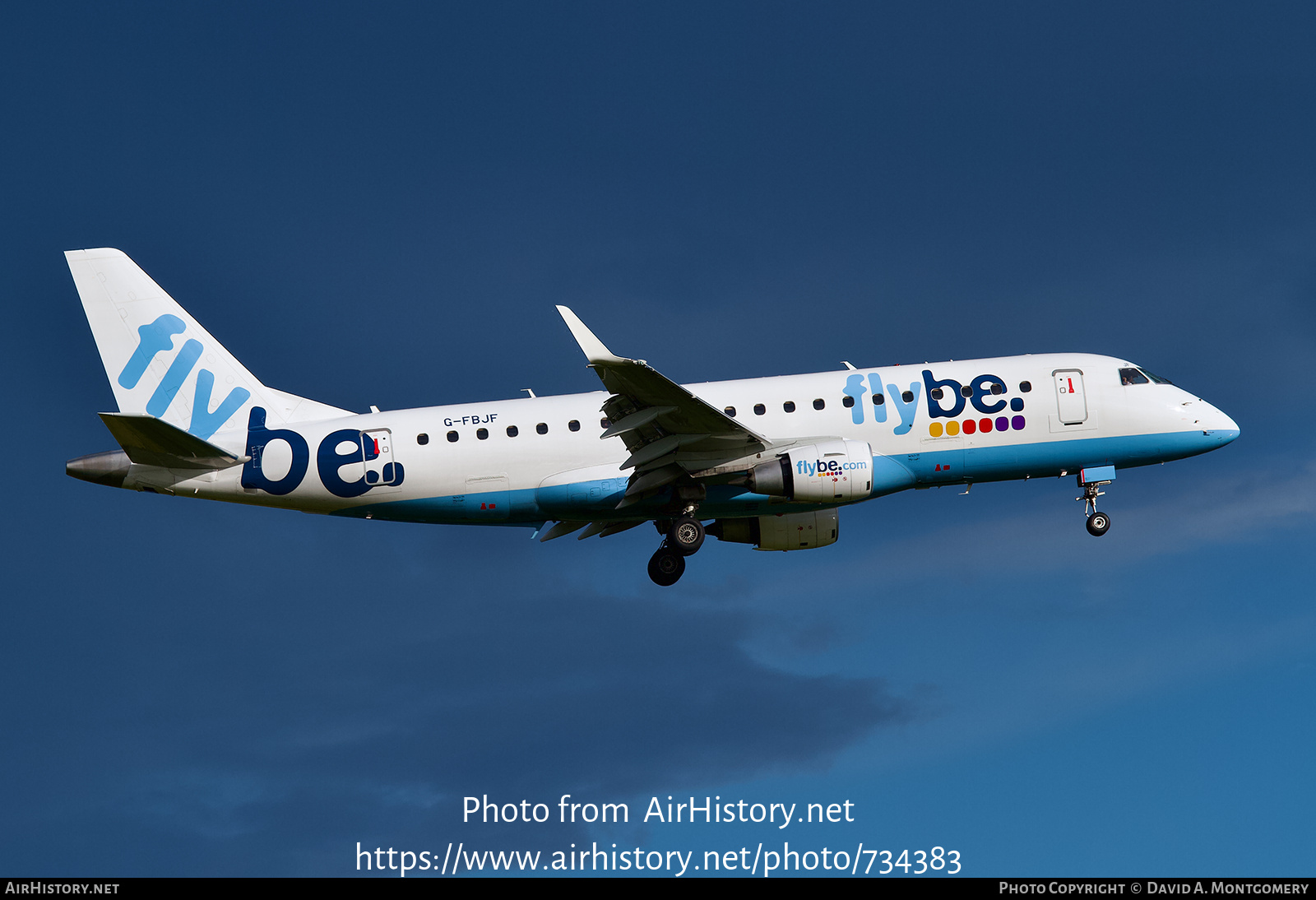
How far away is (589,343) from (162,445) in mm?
13141

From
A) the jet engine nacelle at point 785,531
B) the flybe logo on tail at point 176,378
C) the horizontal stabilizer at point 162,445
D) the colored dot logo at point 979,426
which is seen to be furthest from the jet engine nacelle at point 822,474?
the flybe logo on tail at point 176,378

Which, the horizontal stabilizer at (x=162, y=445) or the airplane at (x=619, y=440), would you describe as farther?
the airplane at (x=619, y=440)

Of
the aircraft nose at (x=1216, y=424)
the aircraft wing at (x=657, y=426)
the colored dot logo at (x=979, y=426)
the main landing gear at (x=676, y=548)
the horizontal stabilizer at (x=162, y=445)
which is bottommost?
the main landing gear at (x=676, y=548)

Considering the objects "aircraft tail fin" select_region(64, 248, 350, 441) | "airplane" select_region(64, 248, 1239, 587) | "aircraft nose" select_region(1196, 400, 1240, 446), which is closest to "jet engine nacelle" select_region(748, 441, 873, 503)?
"airplane" select_region(64, 248, 1239, 587)

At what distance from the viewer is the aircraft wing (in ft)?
122

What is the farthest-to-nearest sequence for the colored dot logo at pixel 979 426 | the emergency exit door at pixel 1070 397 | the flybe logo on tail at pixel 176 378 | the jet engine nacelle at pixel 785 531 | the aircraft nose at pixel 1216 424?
the jet engine nacelle at pixel 785 531 < the aircraft nose at pixel 1216 424 < the emergency exit door at pixel 1070 397 < the flybe logo on tail at pixel 176 378 < the colored dot logo at pixel 979 426

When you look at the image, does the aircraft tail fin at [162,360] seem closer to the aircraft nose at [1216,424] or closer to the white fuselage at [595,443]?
the white fuselage at [595,443]

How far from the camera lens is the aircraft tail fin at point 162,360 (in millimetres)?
43438

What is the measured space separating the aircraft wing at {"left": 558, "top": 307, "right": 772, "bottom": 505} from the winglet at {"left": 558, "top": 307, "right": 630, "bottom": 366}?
0.02 m

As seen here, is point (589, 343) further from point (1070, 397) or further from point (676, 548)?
point (1070, 397)

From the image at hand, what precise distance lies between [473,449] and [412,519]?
3.03 metres

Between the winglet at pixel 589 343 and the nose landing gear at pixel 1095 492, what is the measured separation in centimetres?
1690

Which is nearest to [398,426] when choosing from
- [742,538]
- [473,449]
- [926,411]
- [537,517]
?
[473,449]

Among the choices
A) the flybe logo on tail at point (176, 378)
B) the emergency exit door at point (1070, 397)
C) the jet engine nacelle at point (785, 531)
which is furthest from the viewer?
the jet engine nacelle at point (785, 531)
